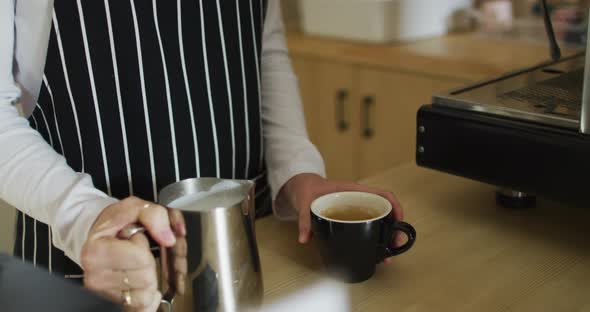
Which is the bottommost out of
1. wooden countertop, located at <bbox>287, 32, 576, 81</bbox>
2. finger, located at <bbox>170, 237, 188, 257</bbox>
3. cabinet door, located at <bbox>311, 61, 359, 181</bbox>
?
cabinet door, located at <bbox>311, 61, 359, 181</bbox>

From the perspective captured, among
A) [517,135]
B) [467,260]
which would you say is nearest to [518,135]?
[517,135]

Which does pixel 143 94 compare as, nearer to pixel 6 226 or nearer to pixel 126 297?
pixel 126 297

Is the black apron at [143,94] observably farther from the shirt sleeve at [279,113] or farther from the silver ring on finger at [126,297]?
the silver ring on finger at [126,297]

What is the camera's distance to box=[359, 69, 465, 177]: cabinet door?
6.14ft

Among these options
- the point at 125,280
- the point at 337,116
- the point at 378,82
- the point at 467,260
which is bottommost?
the point at 337,116

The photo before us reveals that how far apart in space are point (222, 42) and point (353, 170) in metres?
1.35

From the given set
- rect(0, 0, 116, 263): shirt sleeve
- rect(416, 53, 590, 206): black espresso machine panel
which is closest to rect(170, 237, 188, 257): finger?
rect(0, 0, 116, 263): shirt sleeve

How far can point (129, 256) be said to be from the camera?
0.53m

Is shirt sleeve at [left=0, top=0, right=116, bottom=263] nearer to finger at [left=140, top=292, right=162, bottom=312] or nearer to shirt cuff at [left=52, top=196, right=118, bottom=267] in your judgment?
shirt cuff at [left=52, top=196, right=118, bottom=267]

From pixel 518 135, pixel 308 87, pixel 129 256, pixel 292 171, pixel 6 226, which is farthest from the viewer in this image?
pixel 308 87

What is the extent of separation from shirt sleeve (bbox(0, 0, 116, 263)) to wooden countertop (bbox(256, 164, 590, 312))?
0.20m

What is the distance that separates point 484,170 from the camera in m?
0.80

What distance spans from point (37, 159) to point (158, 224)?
224mm

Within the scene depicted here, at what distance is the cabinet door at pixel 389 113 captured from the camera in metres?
1.87
